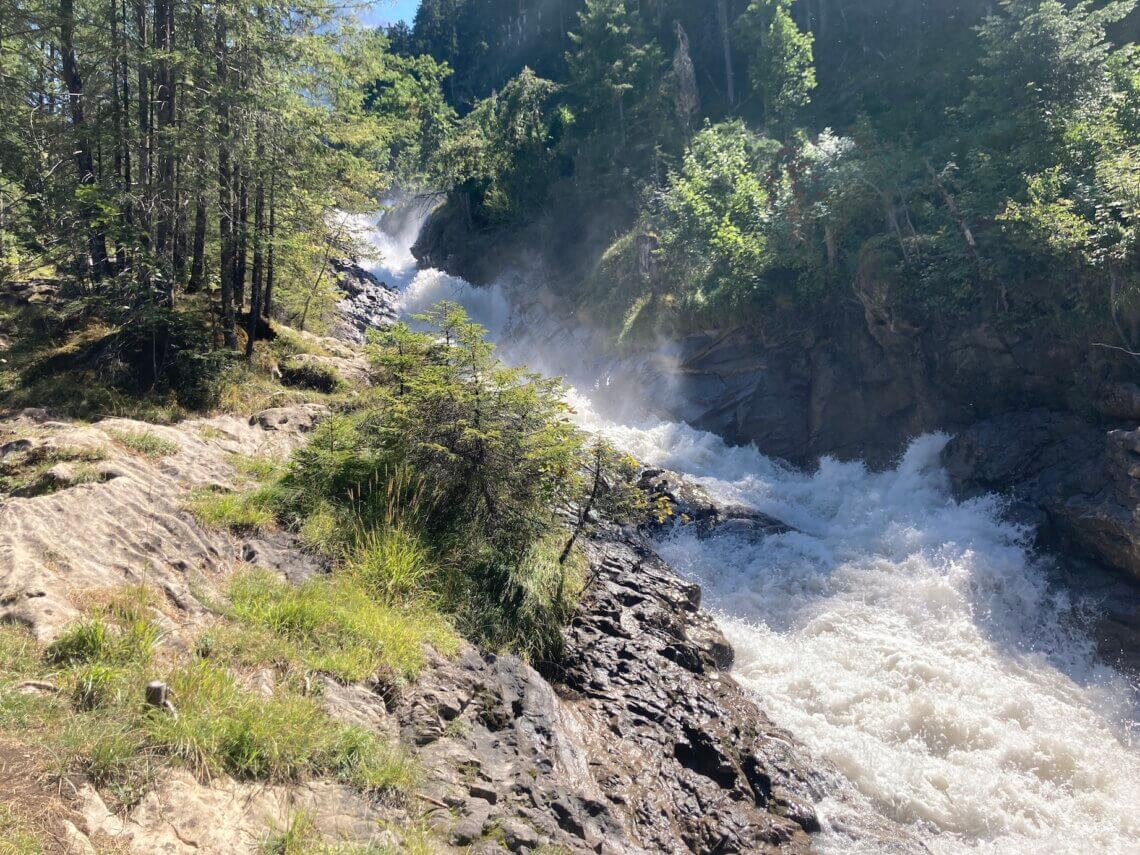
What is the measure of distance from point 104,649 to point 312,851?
1809 millimetres

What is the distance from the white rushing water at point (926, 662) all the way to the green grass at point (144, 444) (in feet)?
25.4

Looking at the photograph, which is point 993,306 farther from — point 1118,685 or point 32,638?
point 32,638

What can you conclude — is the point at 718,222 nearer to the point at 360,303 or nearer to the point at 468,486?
the point at 360,303

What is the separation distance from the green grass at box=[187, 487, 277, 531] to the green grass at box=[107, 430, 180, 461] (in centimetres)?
91

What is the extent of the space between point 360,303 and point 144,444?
23746mm

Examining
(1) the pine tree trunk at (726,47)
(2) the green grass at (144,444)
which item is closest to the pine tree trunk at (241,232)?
(2) the green grass at (144,444)

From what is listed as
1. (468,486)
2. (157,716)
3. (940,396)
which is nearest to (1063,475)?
(940,396)

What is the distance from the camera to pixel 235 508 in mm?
6445

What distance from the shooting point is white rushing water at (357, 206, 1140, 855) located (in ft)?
25.5

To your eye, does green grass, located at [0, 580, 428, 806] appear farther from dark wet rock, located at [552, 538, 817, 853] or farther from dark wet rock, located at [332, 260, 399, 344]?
dark wet rock, located at [332, 260, 399, 344]

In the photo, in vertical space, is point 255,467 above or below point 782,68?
below

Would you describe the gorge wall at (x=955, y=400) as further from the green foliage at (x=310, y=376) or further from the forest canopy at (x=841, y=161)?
the green foliage at (x=310, y=376)

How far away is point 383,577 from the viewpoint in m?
6.24

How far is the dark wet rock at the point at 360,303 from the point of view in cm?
2488
